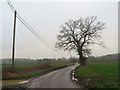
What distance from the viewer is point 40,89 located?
451 inches

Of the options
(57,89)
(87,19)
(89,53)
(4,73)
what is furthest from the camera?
(87,19)

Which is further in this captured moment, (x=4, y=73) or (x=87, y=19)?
(x=87, y=19)

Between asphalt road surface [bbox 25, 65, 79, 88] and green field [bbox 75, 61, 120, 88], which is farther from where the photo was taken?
asphalt road surface [bbox 25, 65, 79, 88]

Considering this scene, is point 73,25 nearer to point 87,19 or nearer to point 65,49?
point 87,19

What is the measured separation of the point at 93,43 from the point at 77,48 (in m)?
4.71

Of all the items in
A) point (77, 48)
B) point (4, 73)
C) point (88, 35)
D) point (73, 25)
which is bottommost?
point (4, 73)

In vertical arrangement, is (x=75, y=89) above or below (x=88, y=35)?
below

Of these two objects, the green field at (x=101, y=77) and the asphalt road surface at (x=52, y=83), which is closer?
the green field at (x=101, y=77)

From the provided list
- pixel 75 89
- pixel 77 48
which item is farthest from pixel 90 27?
pixel 75 89

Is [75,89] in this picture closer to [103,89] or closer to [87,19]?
[103,89]

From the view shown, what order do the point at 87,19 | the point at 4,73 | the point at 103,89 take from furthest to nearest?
the point at 87,19, the point at 4,73, the point at 103,89

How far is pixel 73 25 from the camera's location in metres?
51.3

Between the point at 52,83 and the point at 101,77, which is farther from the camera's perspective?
the point at 101,77

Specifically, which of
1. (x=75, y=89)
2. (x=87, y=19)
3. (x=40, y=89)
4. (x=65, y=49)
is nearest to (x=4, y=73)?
(x=40, y=89)
